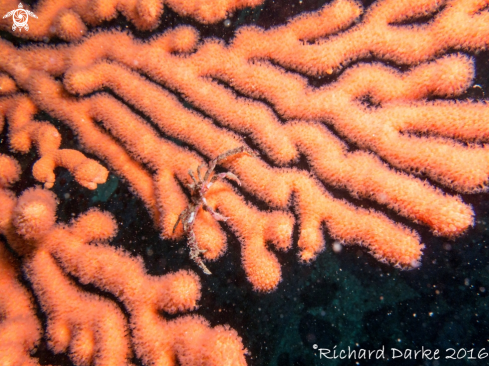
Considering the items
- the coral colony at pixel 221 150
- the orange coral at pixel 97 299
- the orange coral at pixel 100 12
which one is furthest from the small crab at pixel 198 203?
the orange coral at pixel 100 12

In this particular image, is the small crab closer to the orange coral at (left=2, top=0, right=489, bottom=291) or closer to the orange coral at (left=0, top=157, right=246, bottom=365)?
the orange coral at (left=2, top=0, right=489, bottom=291)

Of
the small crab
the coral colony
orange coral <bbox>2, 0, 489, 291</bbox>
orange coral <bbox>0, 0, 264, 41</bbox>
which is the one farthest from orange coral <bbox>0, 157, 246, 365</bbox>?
orange coral <bbox>0, 0, 264, 41</bbox>

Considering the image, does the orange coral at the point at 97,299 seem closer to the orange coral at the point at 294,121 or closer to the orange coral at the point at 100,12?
the orange coral at the point at 294,121

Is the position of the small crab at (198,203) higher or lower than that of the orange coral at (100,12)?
lower

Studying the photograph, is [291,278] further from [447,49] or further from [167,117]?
[447,49]

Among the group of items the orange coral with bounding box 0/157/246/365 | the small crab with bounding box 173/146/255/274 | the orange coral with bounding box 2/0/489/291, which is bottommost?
the orange coral with bounding box 0/157/246/365

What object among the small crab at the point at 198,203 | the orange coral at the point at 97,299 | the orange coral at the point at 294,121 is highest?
the orange coral at the point at 294,121

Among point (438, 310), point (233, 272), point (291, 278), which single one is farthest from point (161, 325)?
Answer: point (438, 310)

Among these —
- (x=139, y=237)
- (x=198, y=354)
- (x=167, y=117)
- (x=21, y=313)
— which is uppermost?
(x=167, y=117)
